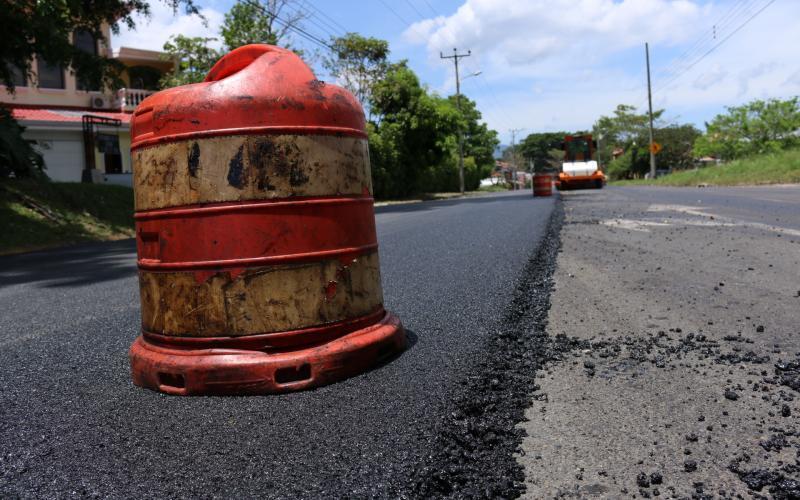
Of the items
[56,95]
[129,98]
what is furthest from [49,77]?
[129,98]

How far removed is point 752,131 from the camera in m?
69.2

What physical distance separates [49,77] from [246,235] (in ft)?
91.3

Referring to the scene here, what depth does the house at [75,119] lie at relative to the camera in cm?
2398

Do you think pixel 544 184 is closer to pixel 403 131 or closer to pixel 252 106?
pixel 403 131

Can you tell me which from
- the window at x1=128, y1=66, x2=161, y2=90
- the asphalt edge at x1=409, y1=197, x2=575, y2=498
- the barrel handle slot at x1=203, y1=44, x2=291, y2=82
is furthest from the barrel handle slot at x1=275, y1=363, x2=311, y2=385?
the window at x1=128, y1=66, x2=161, y2=90

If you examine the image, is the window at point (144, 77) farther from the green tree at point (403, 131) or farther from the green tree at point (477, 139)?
the green tree at point (477, 139)

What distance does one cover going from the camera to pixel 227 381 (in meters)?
2.81

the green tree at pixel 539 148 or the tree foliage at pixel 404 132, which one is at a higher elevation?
the green tree at pixel 539 148

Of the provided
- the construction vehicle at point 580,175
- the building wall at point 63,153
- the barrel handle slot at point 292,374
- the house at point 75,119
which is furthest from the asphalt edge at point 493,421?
the construction vehicle at point 580,175

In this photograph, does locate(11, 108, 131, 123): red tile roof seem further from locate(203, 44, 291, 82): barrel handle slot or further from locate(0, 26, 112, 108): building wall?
locate(203, 44, 291, 82): barrel handle slot

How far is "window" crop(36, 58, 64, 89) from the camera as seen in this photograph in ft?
85.2

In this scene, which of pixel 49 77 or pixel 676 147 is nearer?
pixel 49 77

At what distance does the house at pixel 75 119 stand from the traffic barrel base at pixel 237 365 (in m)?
20.8

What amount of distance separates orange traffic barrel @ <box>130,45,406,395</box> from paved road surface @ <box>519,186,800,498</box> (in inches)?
42.0
